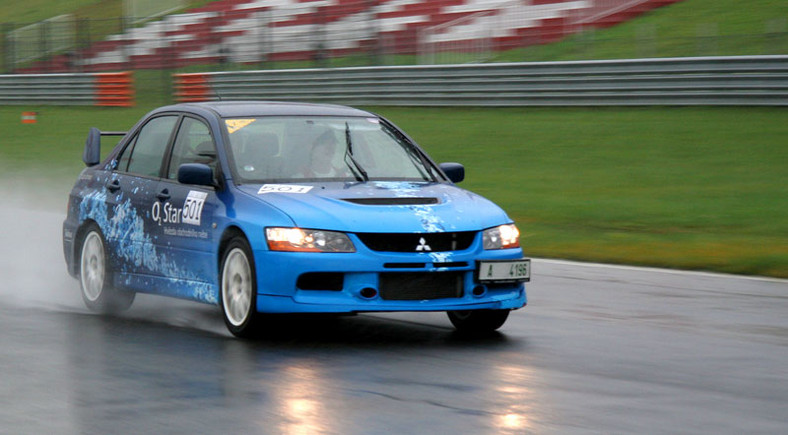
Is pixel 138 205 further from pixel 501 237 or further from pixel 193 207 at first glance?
pixel 501 237

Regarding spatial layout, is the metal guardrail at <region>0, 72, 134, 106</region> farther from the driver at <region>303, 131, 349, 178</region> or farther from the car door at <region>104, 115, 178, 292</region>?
the driver at <region>303, 131, 349, 178</region>

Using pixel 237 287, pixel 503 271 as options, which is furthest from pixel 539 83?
pixel 237 287

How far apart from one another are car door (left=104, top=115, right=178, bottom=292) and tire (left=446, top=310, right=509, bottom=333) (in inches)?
76.3

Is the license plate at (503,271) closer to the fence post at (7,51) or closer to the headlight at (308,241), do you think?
the headlight at (308,241)

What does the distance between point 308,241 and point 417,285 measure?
2.19 feet

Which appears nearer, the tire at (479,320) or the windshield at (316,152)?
the tire at (479,320)

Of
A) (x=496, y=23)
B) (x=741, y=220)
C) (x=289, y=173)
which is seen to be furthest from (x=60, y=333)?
(x=496, y=23)

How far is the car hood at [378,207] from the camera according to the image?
299 inches

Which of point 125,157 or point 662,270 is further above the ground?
point 125,157

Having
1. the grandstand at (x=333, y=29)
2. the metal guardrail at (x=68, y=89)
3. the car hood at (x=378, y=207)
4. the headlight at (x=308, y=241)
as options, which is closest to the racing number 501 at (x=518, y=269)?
the car hood at (x=378, y=207)

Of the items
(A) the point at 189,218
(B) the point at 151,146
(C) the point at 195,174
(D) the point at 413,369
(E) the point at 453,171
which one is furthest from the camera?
(B) the point at 151,146

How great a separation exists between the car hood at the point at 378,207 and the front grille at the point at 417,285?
0.26m

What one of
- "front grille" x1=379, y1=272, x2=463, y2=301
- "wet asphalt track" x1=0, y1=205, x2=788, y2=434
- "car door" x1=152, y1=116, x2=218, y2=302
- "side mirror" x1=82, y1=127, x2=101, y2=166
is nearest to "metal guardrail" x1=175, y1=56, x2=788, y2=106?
"side mirror" x1=82, y1=127, x2=101, y2=166

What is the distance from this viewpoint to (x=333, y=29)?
32094 mm
